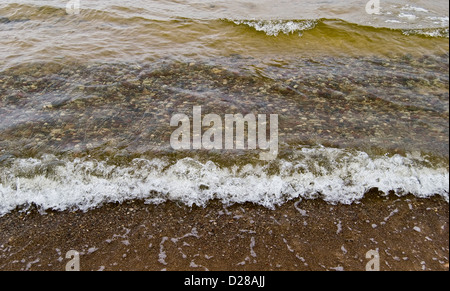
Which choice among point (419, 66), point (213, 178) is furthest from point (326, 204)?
point (419, 66)

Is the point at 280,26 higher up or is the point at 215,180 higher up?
the point at 280,26

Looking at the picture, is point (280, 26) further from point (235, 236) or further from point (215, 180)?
point (235, 236)

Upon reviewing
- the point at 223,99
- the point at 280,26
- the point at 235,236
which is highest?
the point at 280,26

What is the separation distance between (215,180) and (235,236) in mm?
1010

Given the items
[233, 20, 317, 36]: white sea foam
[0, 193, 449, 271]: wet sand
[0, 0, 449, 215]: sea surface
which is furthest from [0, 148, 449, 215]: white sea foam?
[233, 20, 317, 36]: white sea foam

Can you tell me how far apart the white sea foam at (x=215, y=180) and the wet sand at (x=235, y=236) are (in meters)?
0.16

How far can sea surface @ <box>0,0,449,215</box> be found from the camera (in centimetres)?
462

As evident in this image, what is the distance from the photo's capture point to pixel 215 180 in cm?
470

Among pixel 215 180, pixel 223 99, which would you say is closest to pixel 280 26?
pixel 223 99

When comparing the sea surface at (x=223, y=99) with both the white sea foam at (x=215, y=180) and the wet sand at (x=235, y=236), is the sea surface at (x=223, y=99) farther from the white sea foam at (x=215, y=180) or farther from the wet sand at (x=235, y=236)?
the wet sand at (x=235, y=236)

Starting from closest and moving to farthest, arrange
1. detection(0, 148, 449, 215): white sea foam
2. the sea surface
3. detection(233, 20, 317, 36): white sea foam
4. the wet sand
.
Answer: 1. the wet sand
2. detection(0, 148, 449, 215): white sea foam
3. the sea surface
4. detection(233, 20, 317, 36): white sea foam

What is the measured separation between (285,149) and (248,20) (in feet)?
19.6

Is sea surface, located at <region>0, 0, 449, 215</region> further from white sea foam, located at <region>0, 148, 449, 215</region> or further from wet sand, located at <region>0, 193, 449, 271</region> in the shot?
wet sand, located at <region>0, 193, 449, 271</region>

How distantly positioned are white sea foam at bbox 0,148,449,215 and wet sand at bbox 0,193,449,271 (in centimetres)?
16
